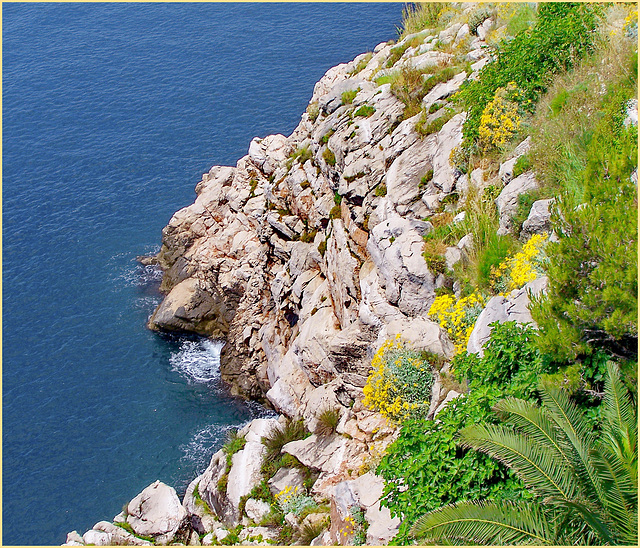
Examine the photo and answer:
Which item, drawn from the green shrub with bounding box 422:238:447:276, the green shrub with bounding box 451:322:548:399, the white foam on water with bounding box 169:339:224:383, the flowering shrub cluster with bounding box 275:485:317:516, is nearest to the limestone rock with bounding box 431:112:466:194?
the green shrub with bounding box 422:238:447:276

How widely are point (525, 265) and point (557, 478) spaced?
5.95m

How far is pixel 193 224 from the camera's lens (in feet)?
134

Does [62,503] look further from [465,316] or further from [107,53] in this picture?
[107,53]

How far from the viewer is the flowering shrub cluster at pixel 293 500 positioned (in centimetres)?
1633

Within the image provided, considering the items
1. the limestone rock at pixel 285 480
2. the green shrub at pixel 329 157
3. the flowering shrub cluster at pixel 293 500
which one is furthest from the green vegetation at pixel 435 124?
the flowering shrub cluster at pixel 293 500

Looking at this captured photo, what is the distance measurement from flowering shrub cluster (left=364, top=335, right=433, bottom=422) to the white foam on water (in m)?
18.8

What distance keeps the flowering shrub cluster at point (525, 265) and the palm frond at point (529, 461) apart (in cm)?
490

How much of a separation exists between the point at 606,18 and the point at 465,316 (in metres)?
11.4

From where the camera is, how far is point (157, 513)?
2189cm

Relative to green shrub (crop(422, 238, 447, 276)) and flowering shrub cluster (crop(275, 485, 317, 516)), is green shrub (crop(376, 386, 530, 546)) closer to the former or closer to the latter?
flowering shrub cluster (crop(275, 485, 317, 516))

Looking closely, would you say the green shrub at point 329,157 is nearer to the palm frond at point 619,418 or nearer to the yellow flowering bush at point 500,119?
the yellow flowering bush at point 500,119

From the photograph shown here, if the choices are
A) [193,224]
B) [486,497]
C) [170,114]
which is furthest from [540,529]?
[170,114]

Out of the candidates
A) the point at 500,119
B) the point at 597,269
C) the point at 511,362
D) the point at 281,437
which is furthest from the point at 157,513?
the point at 500,119

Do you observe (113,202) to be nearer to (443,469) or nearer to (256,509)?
(256,509)
